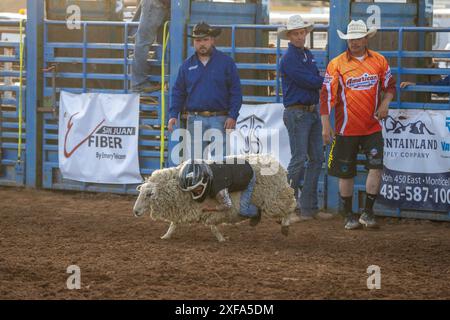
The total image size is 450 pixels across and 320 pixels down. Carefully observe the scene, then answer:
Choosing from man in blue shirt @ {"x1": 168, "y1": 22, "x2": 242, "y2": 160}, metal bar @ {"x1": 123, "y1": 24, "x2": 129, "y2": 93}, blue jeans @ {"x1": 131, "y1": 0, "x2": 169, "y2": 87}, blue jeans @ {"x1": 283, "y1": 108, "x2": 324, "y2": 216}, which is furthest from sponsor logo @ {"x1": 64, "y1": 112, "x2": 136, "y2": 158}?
blue jeans @ {"x1": 283, "y1": 108, "x2": 324, "y2": 216}

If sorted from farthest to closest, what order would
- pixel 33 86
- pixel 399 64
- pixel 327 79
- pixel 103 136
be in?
pixel 33 86 → pixel 103 136 → pixel 399 64 → pixel 327 79

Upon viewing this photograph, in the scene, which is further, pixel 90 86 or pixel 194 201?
pixel 90 86

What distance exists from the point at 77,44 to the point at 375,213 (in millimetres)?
4081

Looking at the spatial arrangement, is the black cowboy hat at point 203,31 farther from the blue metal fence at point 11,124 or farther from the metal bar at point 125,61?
the blue metal fence at point 11,124

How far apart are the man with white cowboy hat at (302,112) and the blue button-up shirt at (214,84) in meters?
0.52

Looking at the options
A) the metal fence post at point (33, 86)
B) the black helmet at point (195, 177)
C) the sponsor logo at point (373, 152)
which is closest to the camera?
the black helmet at point (195, 177)

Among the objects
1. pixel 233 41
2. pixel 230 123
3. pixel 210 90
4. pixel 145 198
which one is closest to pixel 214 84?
pixel 210 90

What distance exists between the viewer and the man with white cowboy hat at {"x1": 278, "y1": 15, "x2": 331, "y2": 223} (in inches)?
340

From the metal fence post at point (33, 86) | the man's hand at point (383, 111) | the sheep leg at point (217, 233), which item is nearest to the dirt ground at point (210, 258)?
the sheep leg at point (217, 233)

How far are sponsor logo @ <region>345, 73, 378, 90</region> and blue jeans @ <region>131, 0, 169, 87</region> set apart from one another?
2.72 meters

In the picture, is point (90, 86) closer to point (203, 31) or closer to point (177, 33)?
point (177, 33)

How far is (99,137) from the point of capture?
430 inches

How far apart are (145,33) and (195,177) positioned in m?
3.21

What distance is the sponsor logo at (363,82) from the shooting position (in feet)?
27.7
